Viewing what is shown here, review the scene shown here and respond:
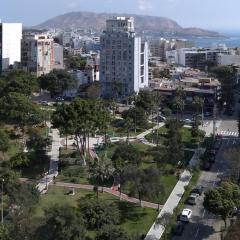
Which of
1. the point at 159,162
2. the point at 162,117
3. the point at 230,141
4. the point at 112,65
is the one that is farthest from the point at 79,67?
the point at 159,162

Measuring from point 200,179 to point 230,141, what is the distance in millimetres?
12551

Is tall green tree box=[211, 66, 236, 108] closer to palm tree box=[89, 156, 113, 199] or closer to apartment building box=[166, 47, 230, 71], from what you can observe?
apartment building box=[166, 47, 230, 71]

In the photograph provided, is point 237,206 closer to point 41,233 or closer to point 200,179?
point 200,179

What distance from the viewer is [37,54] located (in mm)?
77312

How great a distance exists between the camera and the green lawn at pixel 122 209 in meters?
30.3

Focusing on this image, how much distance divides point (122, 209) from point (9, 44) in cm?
5133

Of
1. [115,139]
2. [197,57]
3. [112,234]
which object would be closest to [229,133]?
[115,139]

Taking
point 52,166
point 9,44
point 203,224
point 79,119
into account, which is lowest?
point 203,224

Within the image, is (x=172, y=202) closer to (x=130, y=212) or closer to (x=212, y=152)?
(x=130, y=212)

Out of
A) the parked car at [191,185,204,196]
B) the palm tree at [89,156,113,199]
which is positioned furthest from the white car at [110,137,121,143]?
the parked car at [191,185,204,196]

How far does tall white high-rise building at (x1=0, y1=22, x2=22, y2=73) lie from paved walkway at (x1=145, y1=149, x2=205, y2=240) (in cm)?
4201

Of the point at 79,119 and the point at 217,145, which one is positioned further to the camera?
the point at 217,145

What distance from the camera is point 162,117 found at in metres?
60.0

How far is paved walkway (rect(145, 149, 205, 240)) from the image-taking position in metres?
29.5
